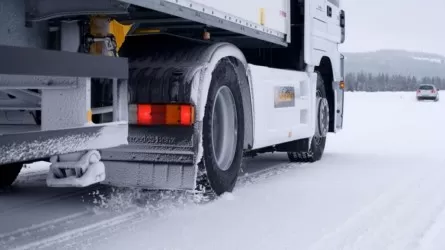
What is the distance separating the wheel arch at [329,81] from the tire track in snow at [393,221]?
10.4ft

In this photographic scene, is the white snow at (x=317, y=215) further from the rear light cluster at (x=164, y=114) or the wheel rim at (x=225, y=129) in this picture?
the rear light cluster at (x=164, y=114)

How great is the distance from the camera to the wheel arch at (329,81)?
993cm

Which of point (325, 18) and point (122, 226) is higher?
point (325, 18)

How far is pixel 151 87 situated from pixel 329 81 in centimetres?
541

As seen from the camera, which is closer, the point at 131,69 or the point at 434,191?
the point at 131,69

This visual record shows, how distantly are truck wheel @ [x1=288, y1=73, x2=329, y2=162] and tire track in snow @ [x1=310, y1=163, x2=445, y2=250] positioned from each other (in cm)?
238

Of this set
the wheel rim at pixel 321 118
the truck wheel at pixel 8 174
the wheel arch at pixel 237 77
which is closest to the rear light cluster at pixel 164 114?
the wheel arch at pixel 237 77

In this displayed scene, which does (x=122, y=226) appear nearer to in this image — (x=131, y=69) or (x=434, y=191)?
(x=131, y=69)

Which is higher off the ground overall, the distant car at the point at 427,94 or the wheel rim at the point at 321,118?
the distant car at the point at 427,94

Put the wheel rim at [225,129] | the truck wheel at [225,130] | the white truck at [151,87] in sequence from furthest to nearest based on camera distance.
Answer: the wheel rim at [225,129] → the truck wheel at [225,130] → the white truck at [151,87]

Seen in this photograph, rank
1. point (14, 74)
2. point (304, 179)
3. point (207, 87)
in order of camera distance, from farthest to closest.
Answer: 1. point (304, 179)
2. point (207, 87)
3. point (14, 74)

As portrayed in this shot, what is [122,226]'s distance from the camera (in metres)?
4.99

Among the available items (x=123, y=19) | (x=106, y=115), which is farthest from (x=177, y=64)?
(x=106, y=115)

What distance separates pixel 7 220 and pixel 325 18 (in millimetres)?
5754
